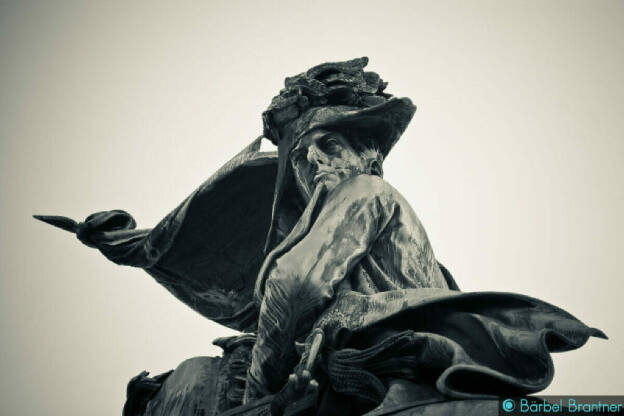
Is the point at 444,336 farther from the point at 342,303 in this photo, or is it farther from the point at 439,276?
the point at 439,276

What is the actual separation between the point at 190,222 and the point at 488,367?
3227 millimetres

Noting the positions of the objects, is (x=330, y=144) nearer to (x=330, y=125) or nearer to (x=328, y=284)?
(x=330, y=125)

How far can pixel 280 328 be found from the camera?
13.8ft

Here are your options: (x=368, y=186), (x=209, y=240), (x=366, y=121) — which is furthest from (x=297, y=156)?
(x=209, y=240)

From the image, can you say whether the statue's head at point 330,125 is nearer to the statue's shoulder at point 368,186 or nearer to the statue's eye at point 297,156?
the statue's eye at point 297,156

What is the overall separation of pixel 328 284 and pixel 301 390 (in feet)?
2.01

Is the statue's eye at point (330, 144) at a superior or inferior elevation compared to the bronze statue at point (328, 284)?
superior

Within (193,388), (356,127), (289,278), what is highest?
(356,127)

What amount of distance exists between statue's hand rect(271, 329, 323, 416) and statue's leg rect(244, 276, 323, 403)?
0.26 metres

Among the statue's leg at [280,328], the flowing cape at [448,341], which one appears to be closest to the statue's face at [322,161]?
the statue's leg at [280,328]

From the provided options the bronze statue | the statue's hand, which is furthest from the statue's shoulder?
the statue's hand

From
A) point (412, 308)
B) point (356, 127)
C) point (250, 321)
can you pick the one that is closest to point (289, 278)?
point (412, 308)

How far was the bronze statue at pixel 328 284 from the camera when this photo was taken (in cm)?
362

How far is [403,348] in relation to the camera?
3.68 m
